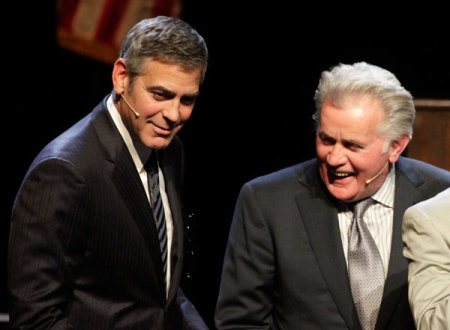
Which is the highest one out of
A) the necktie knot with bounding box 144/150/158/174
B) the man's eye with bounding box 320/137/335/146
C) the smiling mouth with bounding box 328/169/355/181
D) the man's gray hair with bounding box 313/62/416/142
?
the man's gray hair with bounding box 313/62/416/142

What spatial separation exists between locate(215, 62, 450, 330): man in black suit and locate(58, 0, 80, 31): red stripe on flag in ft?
6.28

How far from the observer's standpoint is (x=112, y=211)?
2.39m

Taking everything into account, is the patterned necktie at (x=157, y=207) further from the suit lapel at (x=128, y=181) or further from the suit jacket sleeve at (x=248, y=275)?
the suit jacket sleeve at (x=248, y=275)

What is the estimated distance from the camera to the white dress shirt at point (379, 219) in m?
2.62

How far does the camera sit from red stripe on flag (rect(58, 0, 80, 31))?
4195 mm

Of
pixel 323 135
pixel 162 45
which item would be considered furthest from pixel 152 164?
pixel 323 135

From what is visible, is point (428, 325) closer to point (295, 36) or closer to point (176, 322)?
point (176, 322)

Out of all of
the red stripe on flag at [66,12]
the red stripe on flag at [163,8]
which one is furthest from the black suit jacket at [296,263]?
the red stripe on flag at [66,12]

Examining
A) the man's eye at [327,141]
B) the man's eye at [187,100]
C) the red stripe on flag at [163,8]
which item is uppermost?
the man's eye at [187,100]

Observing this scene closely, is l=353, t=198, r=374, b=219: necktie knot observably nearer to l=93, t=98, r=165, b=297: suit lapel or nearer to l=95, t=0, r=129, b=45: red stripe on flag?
l=93, t=98, r=165, b=297: suit lapel

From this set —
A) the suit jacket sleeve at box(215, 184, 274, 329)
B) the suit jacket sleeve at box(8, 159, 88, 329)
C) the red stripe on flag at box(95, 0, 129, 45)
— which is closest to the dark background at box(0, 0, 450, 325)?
the red stripe on flag at box(95, 0, 129, 45)

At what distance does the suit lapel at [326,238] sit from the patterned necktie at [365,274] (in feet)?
0.08

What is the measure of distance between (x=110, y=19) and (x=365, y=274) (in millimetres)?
2199

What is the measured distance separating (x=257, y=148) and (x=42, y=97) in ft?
3.64
